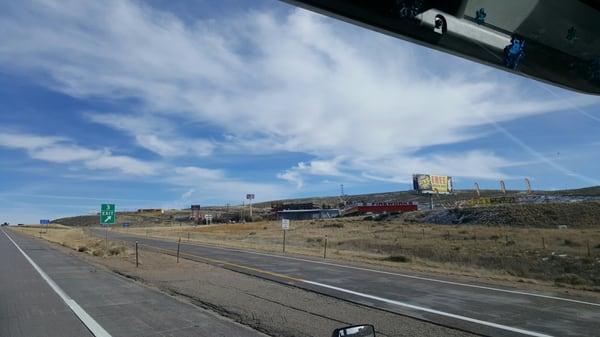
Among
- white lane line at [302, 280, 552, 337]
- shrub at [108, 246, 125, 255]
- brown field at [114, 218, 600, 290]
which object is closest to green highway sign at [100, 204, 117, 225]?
shrub at [108, 246, 125, 255]

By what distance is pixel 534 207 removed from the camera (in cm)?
6481

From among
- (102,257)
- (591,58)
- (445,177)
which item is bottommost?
(102,257)

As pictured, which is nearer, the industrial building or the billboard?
the billboard

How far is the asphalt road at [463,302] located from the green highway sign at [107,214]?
1904 centimetres

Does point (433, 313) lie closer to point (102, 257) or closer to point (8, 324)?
point (8, 324)

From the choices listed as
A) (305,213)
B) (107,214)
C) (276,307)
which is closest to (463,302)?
(276,307)

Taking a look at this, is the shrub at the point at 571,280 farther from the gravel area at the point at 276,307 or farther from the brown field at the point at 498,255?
the gravel area at the point at 276,307

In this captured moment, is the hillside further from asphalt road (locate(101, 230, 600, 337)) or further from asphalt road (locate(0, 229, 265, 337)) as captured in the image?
asphalt road (locate(0, 229, 265, 337))

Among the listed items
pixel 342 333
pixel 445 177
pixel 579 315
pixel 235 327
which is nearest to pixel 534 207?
pixel 445 177

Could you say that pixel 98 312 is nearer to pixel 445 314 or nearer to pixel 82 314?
pixel 82 314

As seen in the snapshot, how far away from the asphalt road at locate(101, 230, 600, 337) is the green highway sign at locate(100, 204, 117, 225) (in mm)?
19043

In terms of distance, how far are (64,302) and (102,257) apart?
1768cm

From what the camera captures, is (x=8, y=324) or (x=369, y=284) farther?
(x=369, y=284)

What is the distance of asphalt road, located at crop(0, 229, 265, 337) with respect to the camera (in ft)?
27.7
